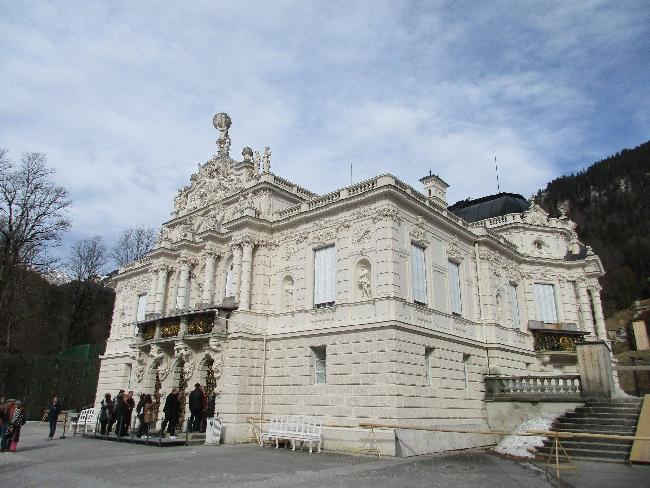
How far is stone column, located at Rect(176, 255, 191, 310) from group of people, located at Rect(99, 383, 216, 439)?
655 cm

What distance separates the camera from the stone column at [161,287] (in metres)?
29.6

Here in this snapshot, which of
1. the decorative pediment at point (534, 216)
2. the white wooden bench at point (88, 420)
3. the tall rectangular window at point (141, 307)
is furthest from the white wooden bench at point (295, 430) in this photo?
the decorative pediment at point (534, 216)

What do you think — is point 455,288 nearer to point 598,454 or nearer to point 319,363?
point 319,363

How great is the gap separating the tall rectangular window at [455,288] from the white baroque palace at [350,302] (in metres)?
0.12

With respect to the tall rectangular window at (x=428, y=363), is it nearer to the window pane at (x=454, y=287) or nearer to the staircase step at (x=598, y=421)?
the window pane at (x=454, y=287)

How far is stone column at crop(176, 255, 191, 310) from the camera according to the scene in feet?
92.1

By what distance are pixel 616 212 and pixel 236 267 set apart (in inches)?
3788

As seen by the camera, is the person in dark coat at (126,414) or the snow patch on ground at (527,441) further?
the person in dark coat at (126,414)

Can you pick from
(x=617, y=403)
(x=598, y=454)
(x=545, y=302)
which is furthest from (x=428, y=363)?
(x=545, y=302)

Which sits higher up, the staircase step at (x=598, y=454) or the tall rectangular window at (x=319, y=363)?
the tall rectangular window at (x=319, y=363)

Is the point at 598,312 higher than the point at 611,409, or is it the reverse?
the point at 598,312

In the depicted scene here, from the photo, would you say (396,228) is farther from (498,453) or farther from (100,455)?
(100,455)

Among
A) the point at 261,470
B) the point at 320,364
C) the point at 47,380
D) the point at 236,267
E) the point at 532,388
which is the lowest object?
the point at 261,470

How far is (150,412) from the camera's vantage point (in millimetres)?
21453
